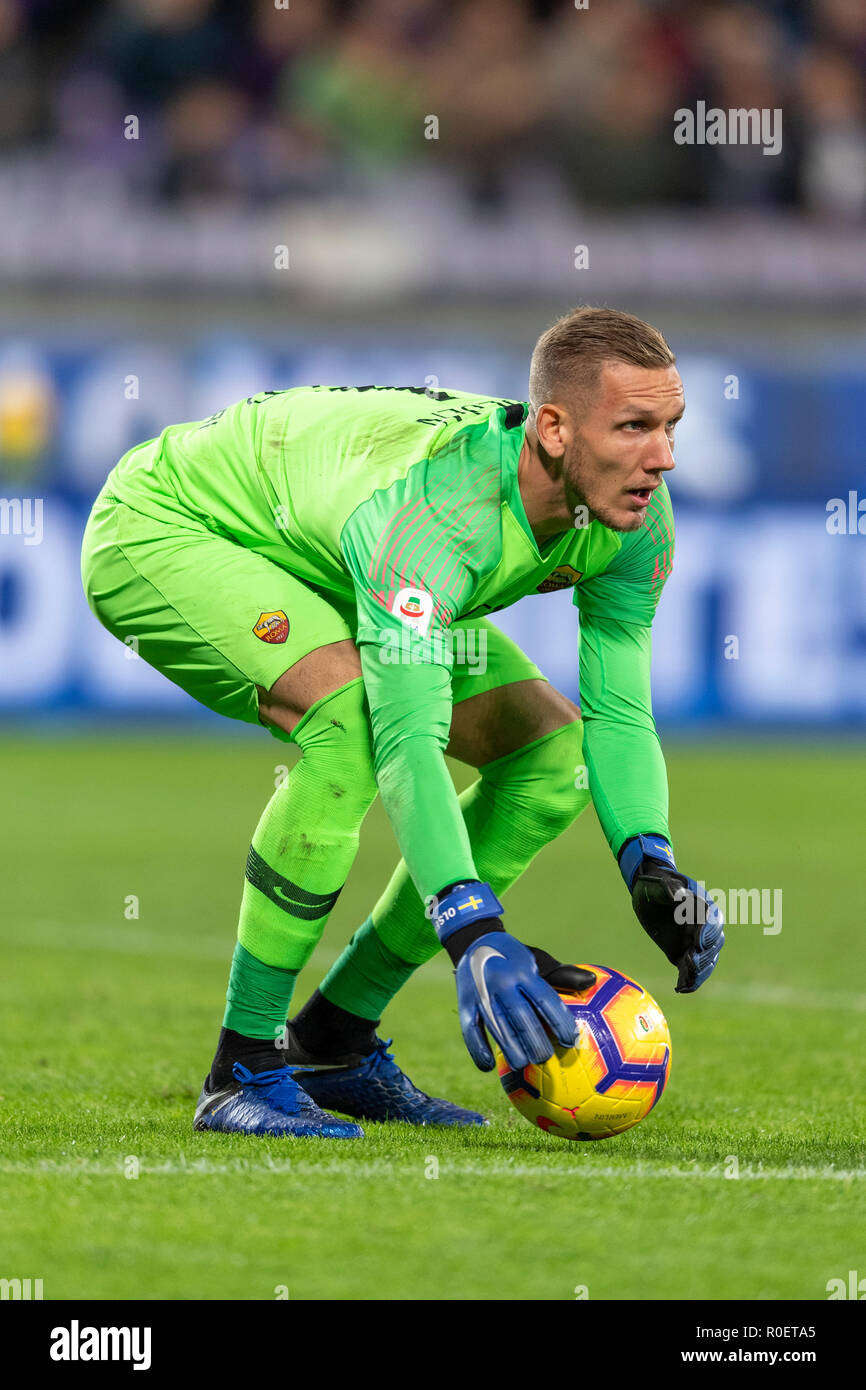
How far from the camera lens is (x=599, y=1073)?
4316 mm

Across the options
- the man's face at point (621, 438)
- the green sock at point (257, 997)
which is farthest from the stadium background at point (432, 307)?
the man's face at point (621, 438)

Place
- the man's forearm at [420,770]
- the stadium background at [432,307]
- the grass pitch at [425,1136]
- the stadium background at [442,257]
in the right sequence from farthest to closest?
the stadium background at [442,257]
the stadium background at [432,307]
the man's forearm at [420,770]
the grass pitch at [425,1136]

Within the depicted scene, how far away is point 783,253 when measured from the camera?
1756 cm

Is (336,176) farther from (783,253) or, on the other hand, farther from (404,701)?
(404,701)

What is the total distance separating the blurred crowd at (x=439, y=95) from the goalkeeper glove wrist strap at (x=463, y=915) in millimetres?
14316

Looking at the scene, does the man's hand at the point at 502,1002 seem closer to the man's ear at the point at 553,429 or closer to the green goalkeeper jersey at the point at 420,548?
the green goalkeeper jersey at the point at 420,548

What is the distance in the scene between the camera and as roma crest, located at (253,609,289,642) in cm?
459

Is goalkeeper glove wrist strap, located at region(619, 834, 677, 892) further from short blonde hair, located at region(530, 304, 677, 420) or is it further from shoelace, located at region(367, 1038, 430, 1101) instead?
short blonde hair, located at region(530, 304, 677, 420)

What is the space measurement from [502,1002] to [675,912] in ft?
2.77

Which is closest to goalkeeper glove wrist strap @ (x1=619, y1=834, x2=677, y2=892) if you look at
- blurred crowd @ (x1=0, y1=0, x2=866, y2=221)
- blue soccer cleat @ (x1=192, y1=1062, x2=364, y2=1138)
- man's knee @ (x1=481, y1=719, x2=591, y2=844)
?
man's knee @ (x1=481, y1=719, x2=591, y2=844)

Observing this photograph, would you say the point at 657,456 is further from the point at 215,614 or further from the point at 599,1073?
the point at 599,1073

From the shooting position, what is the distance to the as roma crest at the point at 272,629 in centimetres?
459

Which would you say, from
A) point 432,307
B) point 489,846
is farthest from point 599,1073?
A: point 432,307
